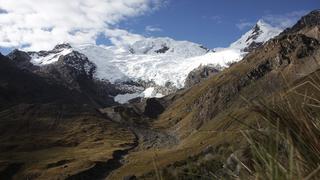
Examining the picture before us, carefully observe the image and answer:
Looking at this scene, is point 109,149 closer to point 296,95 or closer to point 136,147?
point 136,147

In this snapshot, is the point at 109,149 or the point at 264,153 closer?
the point at 264,153

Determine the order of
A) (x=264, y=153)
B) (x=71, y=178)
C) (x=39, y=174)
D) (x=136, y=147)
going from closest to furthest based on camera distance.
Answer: (x=264, y=153) < (x=71, y=178) < (x=39, y=174) < (x=136, y=147)

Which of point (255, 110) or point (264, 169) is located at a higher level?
point (255, 110)

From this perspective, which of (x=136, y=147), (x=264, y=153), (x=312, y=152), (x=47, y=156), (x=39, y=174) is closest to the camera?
(x=264, y=153)

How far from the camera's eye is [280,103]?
3.37 m

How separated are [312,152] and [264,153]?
39 cm

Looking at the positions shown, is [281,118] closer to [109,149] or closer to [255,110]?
[255,110]

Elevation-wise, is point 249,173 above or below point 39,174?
above

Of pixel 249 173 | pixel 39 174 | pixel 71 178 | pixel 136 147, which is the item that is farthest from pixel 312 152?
pixel 136 147

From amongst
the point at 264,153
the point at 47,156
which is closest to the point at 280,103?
the point at 264,153

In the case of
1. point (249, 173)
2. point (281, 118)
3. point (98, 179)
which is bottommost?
point (98, 179)

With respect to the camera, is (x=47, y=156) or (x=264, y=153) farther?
(x=47, y=156)

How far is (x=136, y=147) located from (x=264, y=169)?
648 ft

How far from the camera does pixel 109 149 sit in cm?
18425
